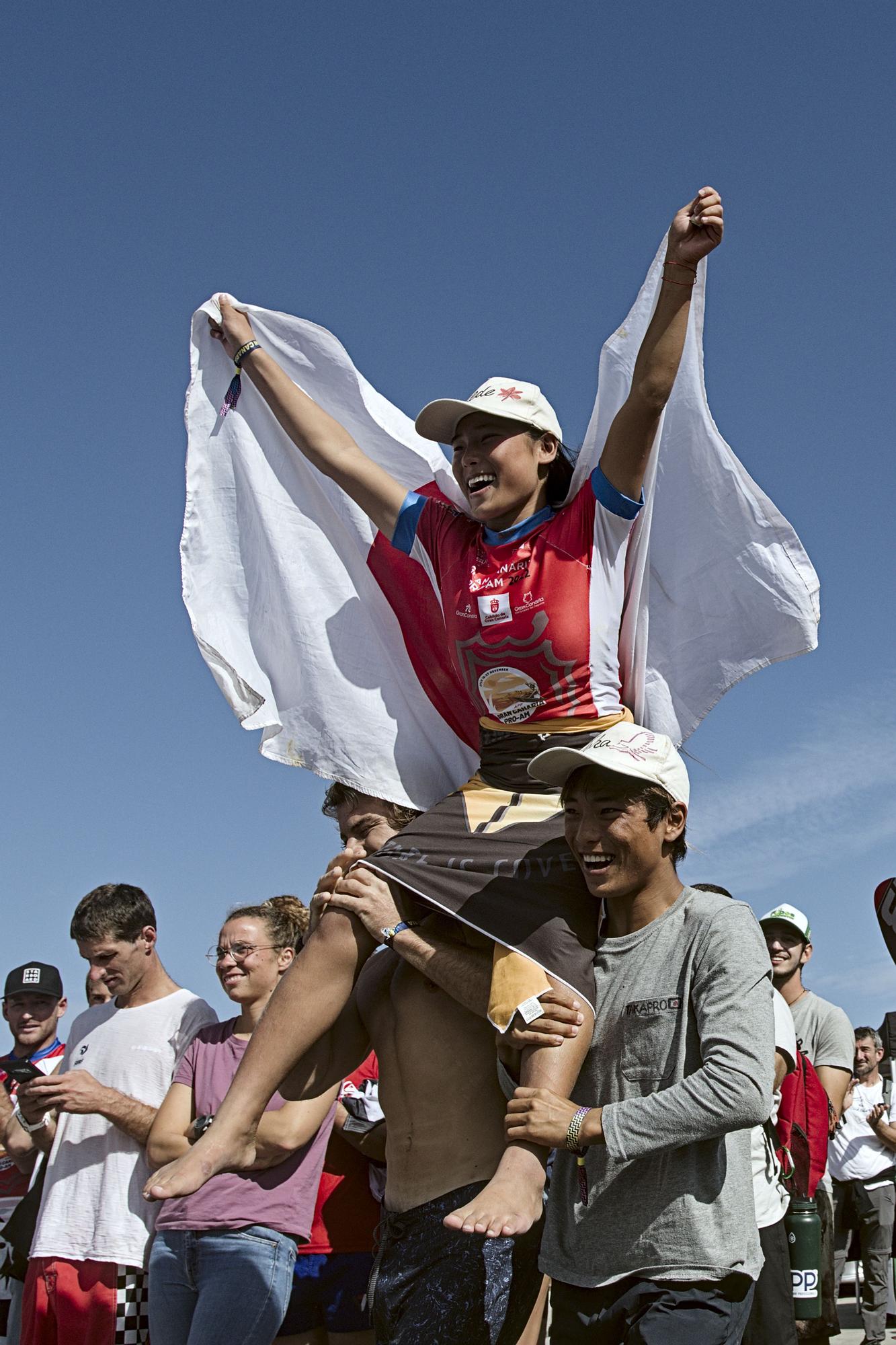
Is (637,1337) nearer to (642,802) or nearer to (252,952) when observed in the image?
(642,802)

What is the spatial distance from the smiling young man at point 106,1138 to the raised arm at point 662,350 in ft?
9.17

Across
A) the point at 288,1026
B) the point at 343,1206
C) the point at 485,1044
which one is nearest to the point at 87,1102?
the point at 343,1206

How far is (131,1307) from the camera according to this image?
15.0ft

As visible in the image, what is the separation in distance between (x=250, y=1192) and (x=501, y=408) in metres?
2.61

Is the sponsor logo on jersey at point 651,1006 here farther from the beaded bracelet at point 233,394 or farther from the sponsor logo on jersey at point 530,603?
the beaded bracelet at point 233,394

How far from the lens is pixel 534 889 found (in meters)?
3.06

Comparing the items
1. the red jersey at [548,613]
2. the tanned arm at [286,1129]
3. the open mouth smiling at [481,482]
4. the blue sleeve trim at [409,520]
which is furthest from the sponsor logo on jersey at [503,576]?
the tanned arm at [286,1129]

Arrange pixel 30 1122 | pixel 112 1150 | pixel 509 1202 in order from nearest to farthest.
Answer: pixel 509 1202
pixel 112 1150
pixel 30 1122

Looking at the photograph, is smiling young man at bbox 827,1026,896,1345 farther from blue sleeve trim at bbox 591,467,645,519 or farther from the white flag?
blue sleeve trim at bbox 591,467,645,519

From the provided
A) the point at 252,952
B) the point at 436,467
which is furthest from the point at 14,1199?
the point at 436,467

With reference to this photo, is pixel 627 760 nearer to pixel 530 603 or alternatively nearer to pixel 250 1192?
pixel 530 603

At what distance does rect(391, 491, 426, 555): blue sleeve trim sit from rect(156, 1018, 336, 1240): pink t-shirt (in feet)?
5.59

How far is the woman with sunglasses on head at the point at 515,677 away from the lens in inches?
117

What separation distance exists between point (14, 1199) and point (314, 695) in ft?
11.2
